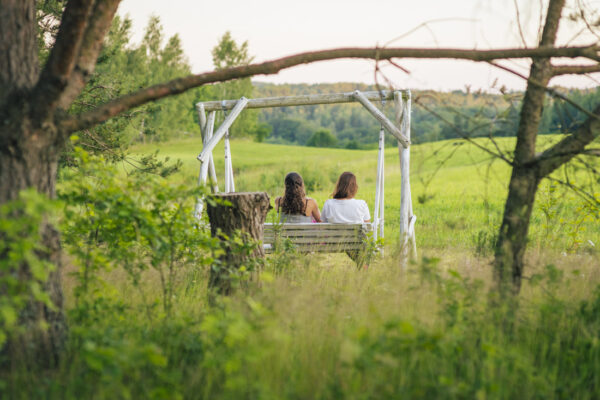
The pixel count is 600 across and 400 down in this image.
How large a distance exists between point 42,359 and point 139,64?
4336 centimetres

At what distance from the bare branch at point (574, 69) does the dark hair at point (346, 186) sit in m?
3.22

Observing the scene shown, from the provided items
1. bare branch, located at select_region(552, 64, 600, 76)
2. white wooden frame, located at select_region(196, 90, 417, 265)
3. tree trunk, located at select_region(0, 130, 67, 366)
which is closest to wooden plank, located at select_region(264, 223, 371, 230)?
white wooden frame, located at select_region(196, 90, 417, 265)

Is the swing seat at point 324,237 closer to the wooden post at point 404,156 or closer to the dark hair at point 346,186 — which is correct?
the wooden post at point 404,156

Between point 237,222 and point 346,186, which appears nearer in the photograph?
point 237,222

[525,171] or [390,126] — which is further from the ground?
[390,126]

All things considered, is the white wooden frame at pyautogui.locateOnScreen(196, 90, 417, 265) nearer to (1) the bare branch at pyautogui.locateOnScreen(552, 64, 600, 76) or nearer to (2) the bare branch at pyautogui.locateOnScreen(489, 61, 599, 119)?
(1) the bare branch at pyautogui.locateOnScreen(552, 64, 600, 76)

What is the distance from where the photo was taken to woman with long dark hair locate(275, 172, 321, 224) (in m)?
6.41

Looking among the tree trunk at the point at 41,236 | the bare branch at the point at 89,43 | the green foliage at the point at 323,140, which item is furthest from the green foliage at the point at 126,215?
the green foliage at the point at 323,140

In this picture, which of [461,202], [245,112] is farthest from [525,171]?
[245,112]

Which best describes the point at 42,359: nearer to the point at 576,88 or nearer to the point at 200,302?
the point at 200,302

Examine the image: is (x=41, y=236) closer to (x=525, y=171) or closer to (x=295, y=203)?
(x=525, y=171)

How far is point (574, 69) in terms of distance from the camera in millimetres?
3510

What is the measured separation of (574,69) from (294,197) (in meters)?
3.66

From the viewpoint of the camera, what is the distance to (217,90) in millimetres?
55469
